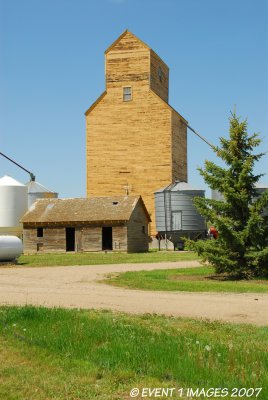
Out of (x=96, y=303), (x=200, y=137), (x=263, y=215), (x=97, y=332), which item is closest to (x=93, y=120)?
(x=200, y=137)

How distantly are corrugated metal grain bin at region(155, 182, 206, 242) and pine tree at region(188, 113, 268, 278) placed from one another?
27.9m

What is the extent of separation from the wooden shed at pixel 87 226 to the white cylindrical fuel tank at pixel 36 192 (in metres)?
8.47

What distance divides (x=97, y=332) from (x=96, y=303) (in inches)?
172

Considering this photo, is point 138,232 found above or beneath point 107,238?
above

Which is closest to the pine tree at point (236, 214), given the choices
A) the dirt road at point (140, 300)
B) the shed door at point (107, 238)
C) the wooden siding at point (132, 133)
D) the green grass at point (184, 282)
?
the green grass at point (184, 282)

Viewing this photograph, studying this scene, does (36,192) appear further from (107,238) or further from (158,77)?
(158,77)

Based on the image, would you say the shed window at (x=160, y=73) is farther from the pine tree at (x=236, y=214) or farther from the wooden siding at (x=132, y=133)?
the pine tree at (x=236, y=214)

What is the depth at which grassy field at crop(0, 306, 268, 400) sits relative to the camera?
6.45 metres

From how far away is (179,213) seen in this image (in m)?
50.0

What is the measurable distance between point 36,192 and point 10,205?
11.3ft

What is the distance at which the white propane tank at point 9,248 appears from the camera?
101 feet

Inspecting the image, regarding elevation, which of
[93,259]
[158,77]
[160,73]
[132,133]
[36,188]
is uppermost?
[160,73]

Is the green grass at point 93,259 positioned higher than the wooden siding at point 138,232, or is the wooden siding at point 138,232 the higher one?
the wooden siding at point 138,232

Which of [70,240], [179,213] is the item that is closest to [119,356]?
[70,240]
